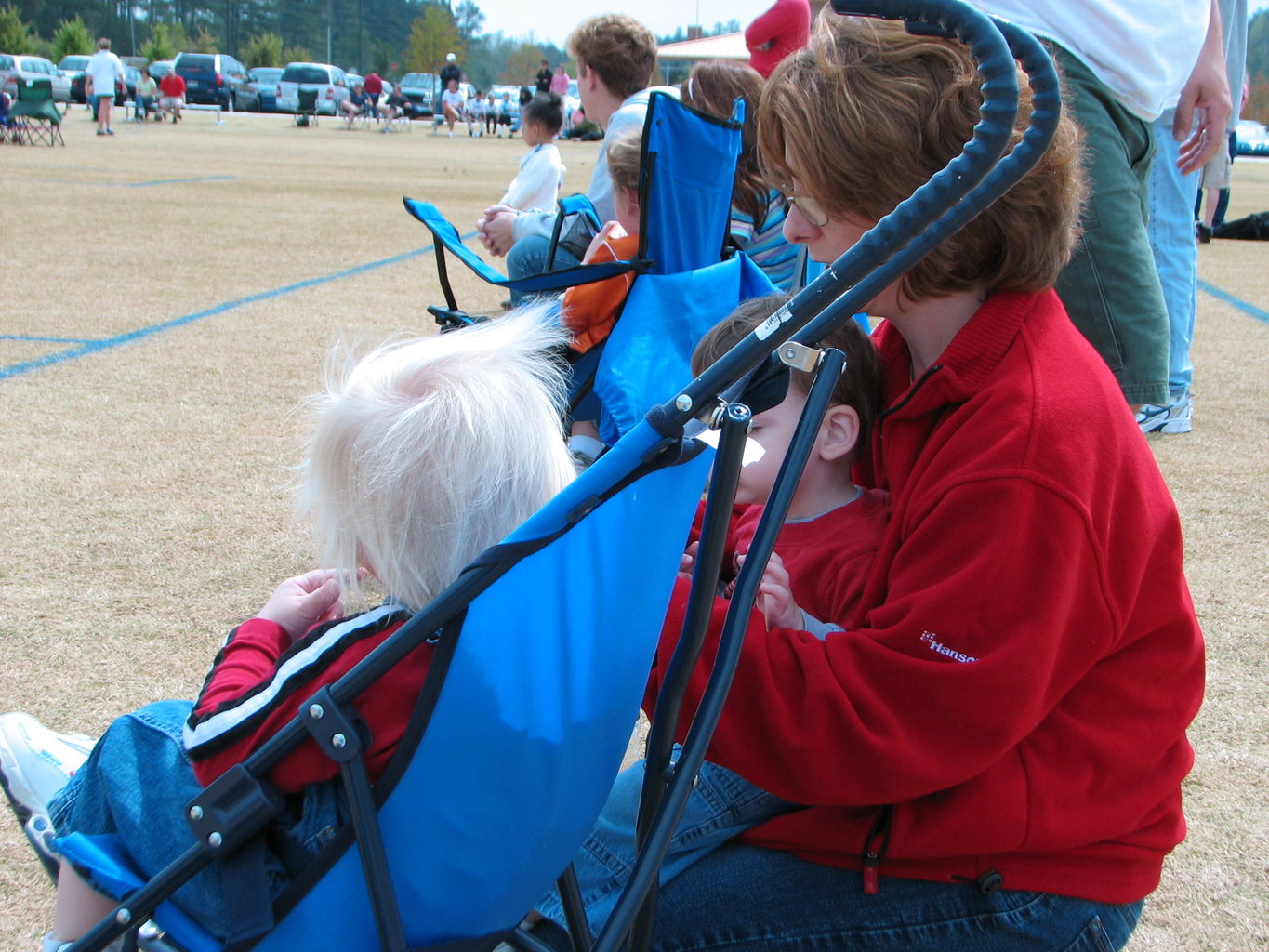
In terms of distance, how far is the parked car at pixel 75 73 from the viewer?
35.9 metres

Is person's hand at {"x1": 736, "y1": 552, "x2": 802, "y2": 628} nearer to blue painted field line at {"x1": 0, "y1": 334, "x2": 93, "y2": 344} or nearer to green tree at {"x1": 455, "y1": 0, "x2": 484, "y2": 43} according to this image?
blue painted field line at {"x1": 0, "y1": 334, "x2": 93, "y2": 344}

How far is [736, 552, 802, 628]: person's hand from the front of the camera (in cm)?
149

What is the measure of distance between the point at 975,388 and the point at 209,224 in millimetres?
9617

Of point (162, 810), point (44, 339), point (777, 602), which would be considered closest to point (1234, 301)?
point (44, 339)

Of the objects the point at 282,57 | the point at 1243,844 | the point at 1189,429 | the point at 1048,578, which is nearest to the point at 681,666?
the point at 1048,578

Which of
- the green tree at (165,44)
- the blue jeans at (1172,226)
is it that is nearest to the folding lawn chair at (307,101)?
the green tree at (165,44)

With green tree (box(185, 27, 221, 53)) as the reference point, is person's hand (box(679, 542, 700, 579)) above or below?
below

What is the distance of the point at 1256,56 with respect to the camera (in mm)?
73000

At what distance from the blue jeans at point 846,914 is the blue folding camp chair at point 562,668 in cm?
30

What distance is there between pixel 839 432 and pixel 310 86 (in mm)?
40081

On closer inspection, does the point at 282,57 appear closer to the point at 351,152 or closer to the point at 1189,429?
the point at 351,152

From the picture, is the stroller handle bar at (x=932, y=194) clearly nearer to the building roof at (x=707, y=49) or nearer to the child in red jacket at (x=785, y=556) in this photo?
the child in red jacket at (x=785, y=556)

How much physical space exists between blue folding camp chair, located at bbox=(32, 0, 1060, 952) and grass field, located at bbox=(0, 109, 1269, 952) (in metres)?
1.03

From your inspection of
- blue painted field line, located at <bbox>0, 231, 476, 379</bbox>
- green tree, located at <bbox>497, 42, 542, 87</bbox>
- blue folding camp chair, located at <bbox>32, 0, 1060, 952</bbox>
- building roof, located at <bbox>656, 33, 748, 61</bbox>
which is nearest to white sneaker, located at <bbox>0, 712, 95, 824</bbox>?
blue folding camp chair, located at <bbox>32, 0, 1060, 952</bbox>
